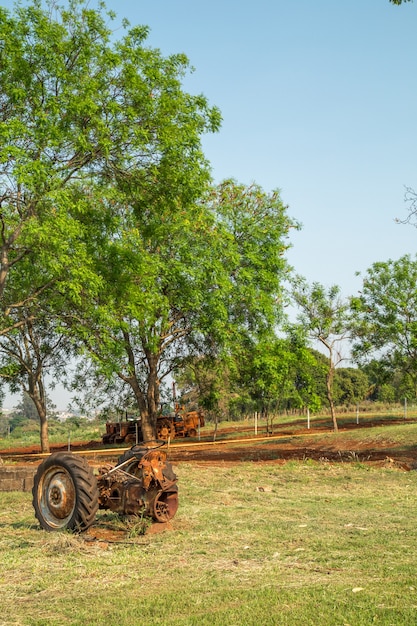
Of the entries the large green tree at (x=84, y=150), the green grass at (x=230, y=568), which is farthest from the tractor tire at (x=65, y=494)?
the large green tree at (x=84, y=150)

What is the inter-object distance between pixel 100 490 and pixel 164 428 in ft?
93.8

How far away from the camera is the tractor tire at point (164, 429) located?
38531mm

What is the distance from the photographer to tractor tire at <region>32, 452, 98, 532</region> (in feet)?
31.9

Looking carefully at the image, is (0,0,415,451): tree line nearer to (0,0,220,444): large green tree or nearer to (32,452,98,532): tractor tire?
(0,0,220,444): large green tree

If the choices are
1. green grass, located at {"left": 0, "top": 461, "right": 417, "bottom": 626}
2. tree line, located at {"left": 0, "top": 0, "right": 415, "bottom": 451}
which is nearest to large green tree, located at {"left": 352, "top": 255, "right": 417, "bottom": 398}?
tree line, located at {"left": 0, "top": 0, "right": 415, "bottom": 451}

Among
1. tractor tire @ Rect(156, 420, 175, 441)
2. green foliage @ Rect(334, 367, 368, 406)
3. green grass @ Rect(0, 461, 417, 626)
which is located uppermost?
green foliage @ Rect(334, 367, 368, 406)

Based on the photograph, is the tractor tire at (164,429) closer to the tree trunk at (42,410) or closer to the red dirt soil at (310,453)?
the red dirt soil at (310,453)

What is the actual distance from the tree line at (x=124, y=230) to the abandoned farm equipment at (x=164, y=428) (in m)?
7.02

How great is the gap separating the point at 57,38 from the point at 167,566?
52.3ft

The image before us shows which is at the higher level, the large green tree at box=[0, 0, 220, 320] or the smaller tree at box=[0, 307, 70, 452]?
the large green tree at box=[0, 0, 220, 320]

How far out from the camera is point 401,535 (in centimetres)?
930

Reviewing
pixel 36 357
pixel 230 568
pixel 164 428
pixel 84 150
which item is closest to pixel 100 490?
pixel 230 568

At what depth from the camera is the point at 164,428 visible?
38.8 m

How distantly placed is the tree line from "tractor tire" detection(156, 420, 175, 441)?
8088 millimetres
